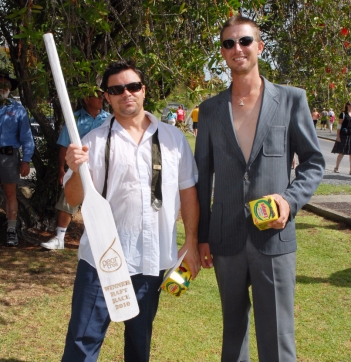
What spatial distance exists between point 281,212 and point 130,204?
0.74 metres

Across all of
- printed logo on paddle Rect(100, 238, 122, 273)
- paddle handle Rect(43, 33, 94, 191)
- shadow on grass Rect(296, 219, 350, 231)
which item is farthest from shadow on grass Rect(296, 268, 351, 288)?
paddle handle Rect(43, 33, 94, 191)

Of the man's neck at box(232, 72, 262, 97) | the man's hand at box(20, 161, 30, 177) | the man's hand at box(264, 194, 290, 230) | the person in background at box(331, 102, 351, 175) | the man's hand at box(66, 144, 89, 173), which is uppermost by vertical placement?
the man's neck at box(232, 72, 262, 97)

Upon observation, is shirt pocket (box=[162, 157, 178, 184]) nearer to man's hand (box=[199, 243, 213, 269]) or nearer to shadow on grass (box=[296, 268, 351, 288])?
man's hand (box=[199, 243, 213, 269])

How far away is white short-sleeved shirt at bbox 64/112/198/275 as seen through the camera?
282 cm

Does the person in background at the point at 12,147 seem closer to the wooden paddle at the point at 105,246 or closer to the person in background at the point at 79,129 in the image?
the person in background at the point at 79,129

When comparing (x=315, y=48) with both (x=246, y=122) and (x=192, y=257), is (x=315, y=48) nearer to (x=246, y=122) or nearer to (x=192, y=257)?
(x=246, y=122)

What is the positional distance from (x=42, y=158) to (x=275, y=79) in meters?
3.00

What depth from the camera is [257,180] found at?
9.27ft

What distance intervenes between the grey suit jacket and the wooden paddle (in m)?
0.56

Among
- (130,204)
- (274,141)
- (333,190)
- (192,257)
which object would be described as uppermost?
(274,141)

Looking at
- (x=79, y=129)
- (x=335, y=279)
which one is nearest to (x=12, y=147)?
A: (x=79, y=129)

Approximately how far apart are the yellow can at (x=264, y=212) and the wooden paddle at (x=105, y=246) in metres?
0.66

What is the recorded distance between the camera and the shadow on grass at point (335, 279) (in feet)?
18.0

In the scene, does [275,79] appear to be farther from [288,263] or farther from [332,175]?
[332,175]
